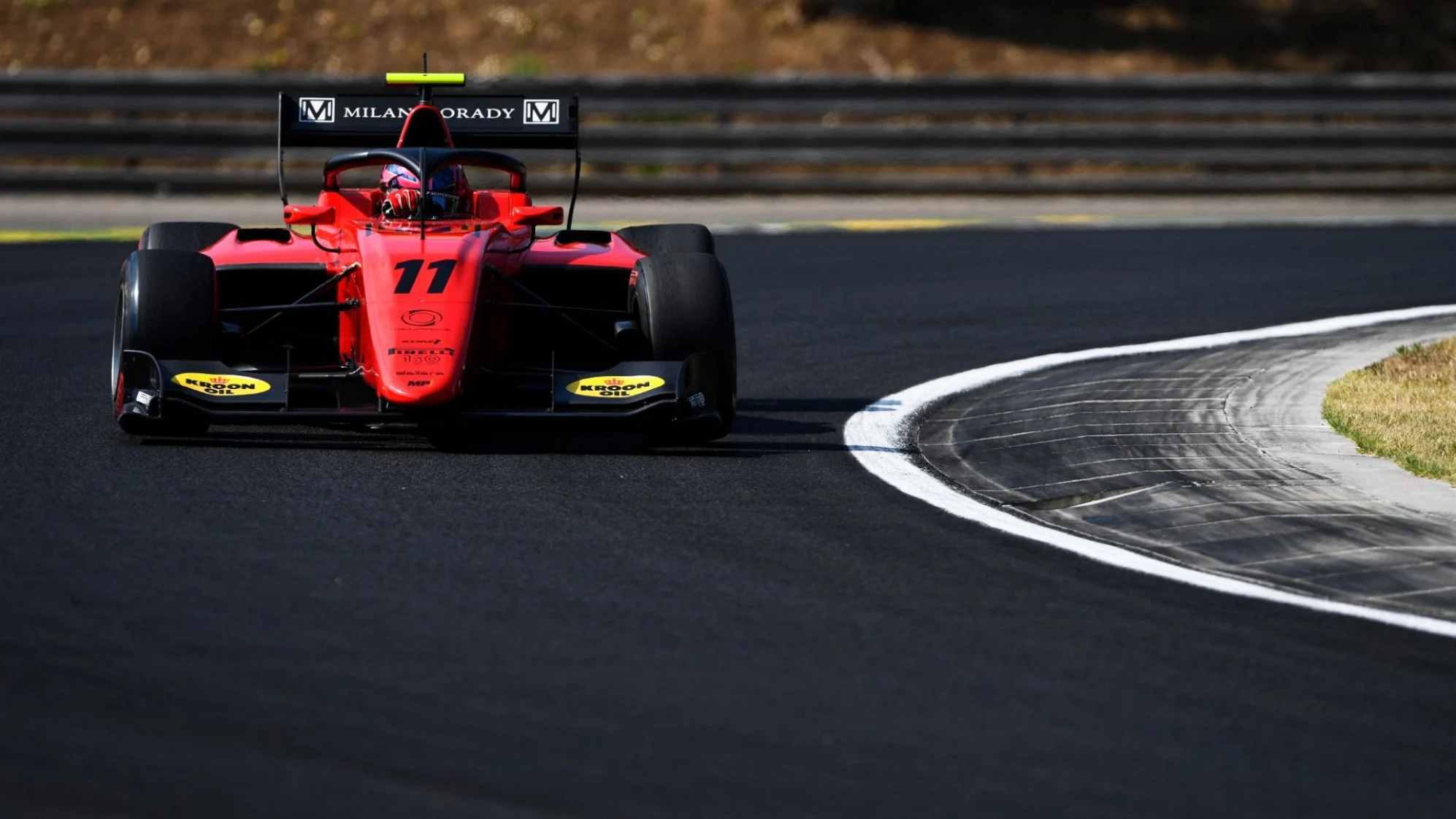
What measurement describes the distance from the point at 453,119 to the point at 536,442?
2.23m

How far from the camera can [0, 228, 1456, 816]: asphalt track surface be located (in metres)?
4.16

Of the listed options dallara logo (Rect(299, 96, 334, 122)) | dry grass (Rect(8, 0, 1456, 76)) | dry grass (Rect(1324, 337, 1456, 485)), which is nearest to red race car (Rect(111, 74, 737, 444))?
dallara logo (Rect(299, 96, 334, 122))

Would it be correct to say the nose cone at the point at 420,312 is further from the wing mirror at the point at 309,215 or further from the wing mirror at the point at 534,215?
the wing mirror at the point at 534,215

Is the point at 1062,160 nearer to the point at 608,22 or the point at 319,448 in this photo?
the point at 608,22

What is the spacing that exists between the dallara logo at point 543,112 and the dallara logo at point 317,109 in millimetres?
918

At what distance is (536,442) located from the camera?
8.35 meters

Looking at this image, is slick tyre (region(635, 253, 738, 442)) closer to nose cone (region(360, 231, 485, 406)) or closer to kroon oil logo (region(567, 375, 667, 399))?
kroon oil logo (region(567, 375, 667, 399))

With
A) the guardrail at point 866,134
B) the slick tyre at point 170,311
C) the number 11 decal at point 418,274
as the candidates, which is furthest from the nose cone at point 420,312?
the guardrail at point 866,134

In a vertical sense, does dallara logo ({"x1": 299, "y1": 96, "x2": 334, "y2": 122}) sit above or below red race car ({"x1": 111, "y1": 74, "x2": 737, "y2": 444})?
above

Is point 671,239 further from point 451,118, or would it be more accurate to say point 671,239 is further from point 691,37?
point 691,37

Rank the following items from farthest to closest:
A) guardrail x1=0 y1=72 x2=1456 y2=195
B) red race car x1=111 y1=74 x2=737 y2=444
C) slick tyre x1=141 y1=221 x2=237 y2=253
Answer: guardrail x1=0 y1=72 x2=1456 y2=195 < slick tyre x1=141 y1=221 x2=237 y2=253 < red race car x1=111 y1=74 x2=737 y2=444

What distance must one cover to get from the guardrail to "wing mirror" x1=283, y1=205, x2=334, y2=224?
9388mm

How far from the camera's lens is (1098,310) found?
12914 mm

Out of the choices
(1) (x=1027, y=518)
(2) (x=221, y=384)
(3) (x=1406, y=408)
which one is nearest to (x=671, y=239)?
(2) (x=221, y=384)
